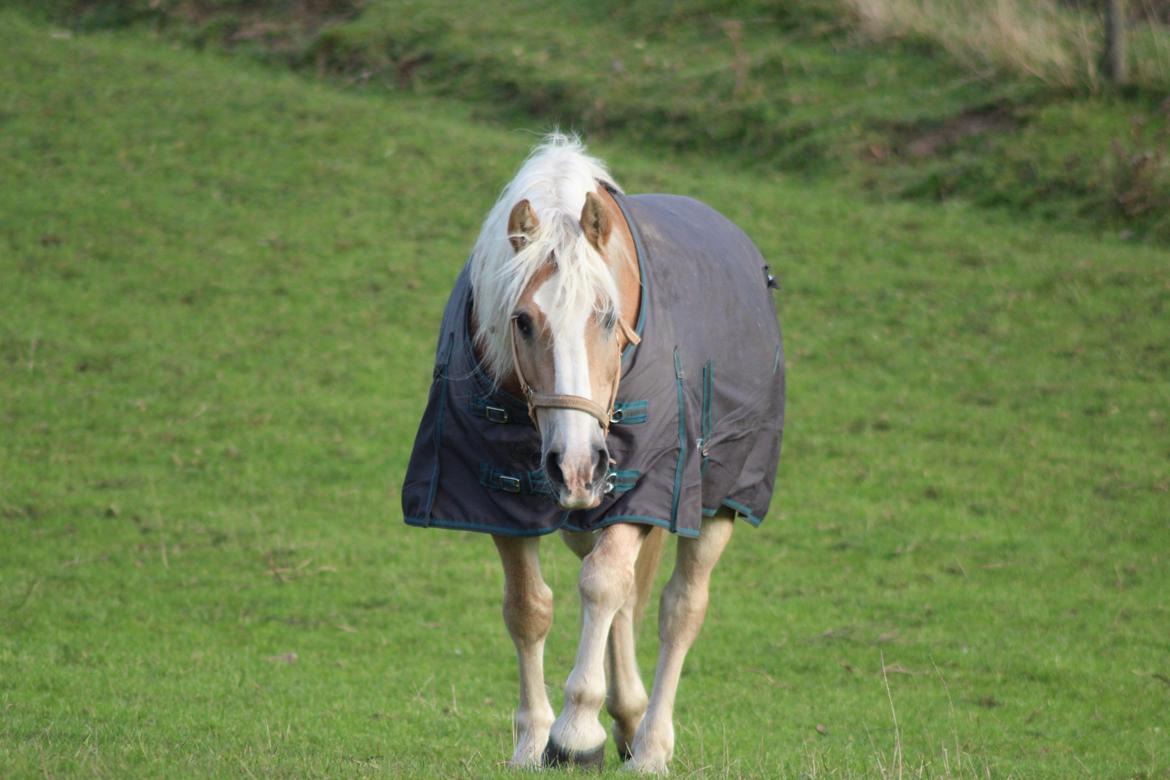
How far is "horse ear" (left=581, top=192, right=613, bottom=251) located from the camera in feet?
14.4

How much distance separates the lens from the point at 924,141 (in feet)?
53.5

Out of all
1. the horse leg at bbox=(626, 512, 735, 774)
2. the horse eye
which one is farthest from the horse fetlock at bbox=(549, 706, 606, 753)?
the horse eye

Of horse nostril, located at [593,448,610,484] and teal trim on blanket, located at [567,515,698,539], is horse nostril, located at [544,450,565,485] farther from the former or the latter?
teal trim on blanket, located at [567,515,698,539]

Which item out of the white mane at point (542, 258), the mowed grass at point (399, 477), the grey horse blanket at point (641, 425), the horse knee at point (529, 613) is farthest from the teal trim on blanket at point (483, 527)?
the mowed grass at point (399, 477)

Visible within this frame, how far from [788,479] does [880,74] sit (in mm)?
8863

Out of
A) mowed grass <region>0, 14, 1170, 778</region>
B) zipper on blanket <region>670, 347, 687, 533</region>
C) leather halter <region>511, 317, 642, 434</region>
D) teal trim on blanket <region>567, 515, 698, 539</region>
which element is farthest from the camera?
mowed grass <region>0, 14, 1170, 778</region>

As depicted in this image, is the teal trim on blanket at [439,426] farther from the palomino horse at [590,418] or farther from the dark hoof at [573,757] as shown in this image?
the dark hoof at [573,757]

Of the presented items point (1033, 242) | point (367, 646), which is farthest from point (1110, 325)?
point (367, 646)

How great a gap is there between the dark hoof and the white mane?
1.20 m

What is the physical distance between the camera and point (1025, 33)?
1695cm

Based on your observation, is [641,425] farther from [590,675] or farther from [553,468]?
[590,675]

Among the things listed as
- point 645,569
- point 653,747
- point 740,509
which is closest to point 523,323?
point 740,509

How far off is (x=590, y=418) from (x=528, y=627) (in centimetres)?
108

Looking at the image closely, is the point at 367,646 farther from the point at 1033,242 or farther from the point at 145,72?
the point at 145,72
